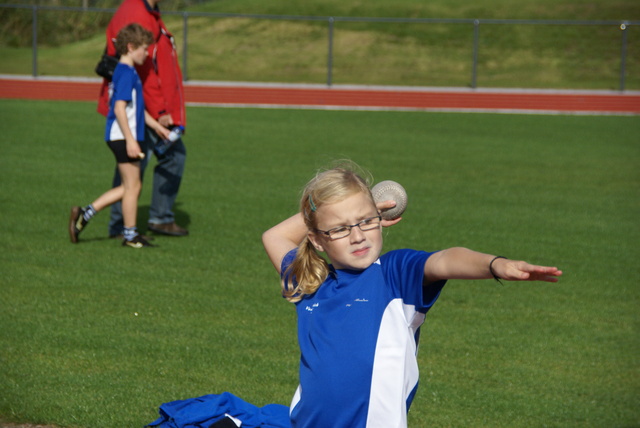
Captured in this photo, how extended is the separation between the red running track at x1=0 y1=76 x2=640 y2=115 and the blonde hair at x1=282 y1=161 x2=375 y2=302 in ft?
63.2

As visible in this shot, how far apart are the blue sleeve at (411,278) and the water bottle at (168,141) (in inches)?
231

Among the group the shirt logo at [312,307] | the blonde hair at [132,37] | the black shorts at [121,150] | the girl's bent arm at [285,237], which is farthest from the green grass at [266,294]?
the shirt logo at [312,307]

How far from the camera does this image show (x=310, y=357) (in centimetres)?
293

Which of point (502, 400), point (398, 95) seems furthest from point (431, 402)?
point (398, 95)

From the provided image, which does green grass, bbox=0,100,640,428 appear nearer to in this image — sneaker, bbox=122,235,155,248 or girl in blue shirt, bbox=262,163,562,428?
sneaker, bbox=122,235,155,248

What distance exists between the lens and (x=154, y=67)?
848 centimetres

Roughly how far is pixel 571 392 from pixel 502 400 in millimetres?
459

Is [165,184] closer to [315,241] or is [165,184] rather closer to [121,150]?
[121,150]

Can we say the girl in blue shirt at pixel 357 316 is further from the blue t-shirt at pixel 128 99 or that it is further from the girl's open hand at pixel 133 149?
the blue t-shirt at pixel 128 99

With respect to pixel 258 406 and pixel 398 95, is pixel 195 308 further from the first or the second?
pixel 398 95

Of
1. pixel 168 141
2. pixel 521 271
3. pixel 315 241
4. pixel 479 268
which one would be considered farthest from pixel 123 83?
pixel 521 271


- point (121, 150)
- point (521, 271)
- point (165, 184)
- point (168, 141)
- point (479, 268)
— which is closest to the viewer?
point (521, 271)

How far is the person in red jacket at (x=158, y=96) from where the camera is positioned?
332 inches

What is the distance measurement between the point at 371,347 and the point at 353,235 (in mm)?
365
